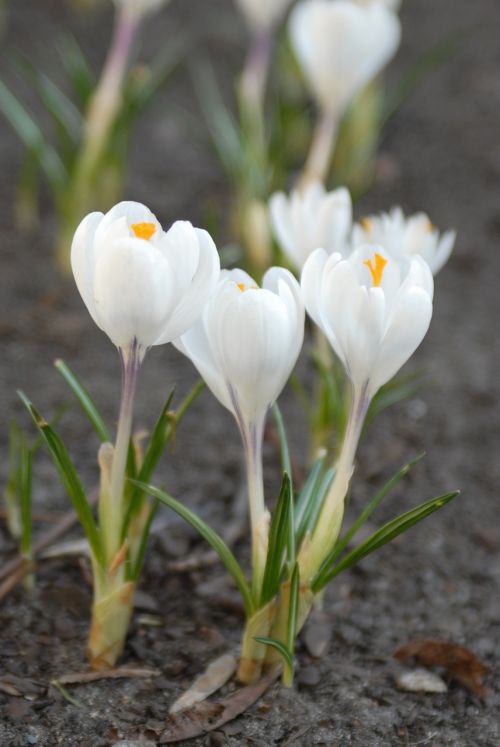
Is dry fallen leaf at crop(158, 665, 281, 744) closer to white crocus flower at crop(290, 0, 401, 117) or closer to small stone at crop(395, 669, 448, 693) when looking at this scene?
small stone at crop(395, 669, 448, 693)

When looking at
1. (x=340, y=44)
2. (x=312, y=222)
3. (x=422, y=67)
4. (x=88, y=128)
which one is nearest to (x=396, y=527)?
(x=312, y=222)

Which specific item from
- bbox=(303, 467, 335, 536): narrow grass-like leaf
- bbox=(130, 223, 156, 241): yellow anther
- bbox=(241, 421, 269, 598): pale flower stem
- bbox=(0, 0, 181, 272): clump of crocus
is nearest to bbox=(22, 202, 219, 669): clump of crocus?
bbox=(130, 223, 156, 241): yellow anther

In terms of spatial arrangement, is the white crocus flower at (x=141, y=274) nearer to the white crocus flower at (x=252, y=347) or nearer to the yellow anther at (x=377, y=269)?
the white crocus flower at (x=252, y=347)

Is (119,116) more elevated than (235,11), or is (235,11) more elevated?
(235,11)

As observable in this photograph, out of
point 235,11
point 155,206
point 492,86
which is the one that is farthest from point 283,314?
point 235,11

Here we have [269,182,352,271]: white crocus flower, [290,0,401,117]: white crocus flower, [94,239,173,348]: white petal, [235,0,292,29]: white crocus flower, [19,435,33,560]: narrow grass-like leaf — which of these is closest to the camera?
[94,239,173,348]: white petal

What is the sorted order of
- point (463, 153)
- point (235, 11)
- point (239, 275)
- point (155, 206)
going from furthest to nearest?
point (235, 11) < point (463, 153) < point (155, 206) < point (239, 275)

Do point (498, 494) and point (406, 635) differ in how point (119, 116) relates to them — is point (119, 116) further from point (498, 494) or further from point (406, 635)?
point (406, 635)
